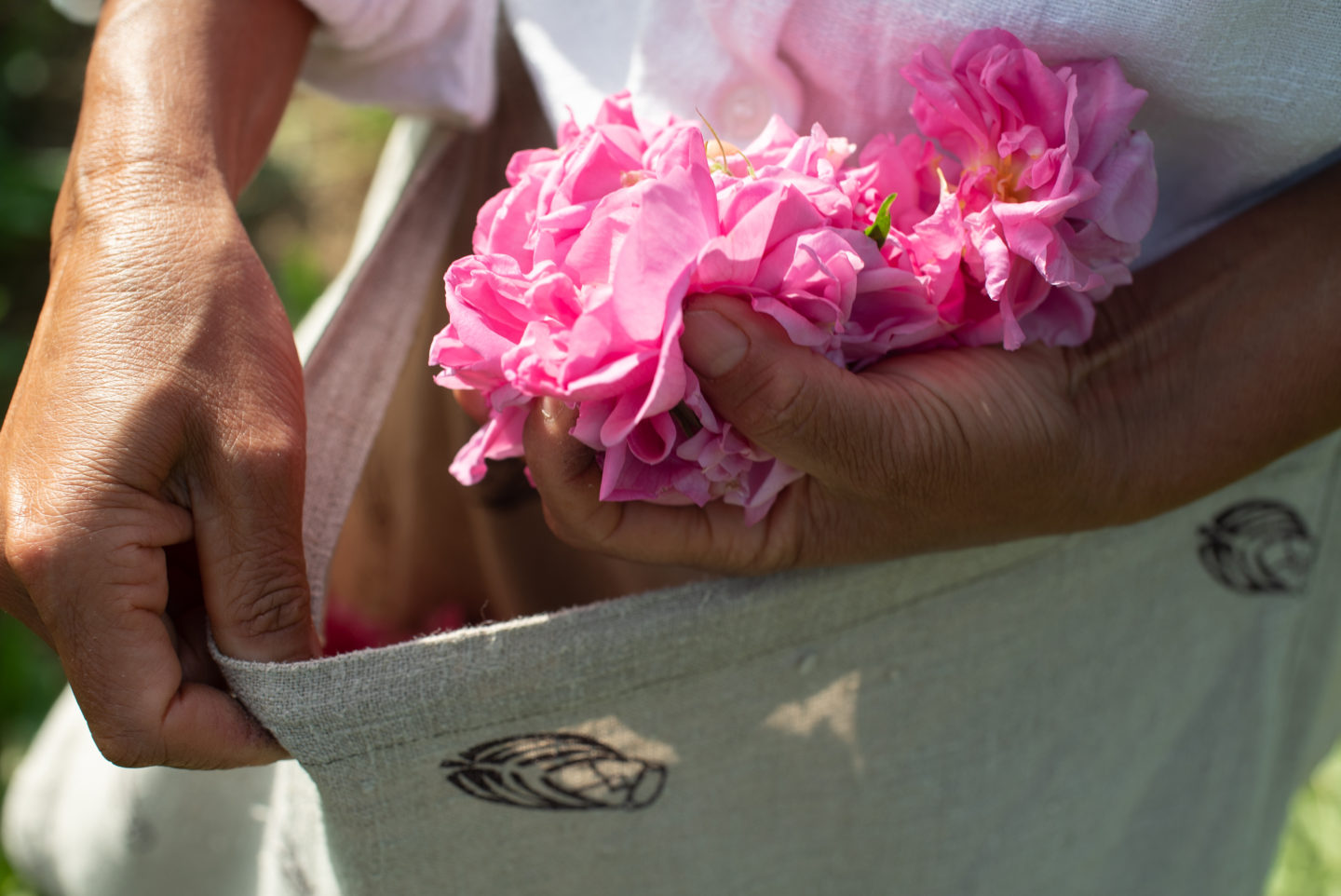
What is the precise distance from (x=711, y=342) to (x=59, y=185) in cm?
280

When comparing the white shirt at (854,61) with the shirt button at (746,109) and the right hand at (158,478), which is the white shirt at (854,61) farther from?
the right hand at (158,478)

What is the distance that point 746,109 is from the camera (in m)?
0.80

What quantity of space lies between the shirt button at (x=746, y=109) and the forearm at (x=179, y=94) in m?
0.42

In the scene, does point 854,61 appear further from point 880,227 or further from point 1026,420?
point 1026,420

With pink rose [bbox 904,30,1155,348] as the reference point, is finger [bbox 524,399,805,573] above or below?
below

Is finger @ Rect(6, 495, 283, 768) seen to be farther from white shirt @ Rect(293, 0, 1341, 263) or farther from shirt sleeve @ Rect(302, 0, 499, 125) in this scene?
shirt sleeve @ Rect(302, 0, 499, 125)

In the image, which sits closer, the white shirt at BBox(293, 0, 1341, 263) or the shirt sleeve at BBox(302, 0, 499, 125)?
the white shirt at BBox(293, 0, 1341, 263)

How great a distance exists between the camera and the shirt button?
0.80m

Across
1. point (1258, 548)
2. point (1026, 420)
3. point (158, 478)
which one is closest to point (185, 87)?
point (158, 478)

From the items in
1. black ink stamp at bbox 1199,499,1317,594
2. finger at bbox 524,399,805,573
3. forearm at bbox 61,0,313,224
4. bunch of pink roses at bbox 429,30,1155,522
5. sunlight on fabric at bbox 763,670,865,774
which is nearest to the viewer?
bunch of pink roses at bbox 429,30,1155,522

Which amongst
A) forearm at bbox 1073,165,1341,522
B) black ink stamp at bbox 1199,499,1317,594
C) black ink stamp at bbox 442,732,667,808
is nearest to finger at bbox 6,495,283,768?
black ink stamp at bbox 442,732,667,808

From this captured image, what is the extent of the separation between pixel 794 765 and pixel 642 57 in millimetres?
653

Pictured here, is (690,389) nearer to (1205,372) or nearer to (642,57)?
(642,57)

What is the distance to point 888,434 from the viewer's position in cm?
66
